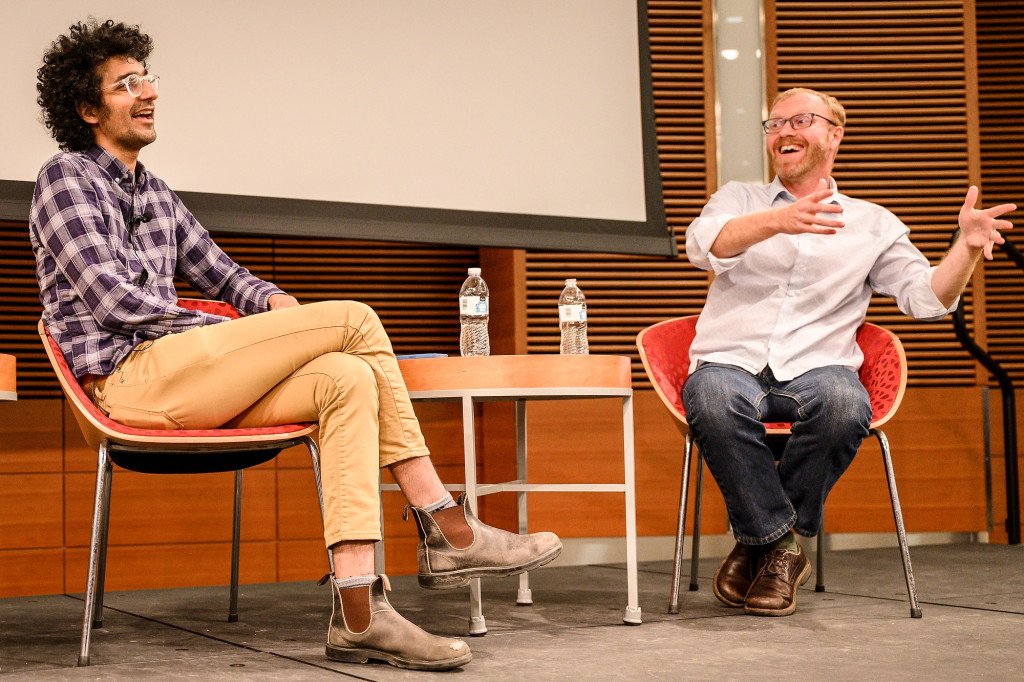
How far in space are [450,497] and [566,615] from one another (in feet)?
2.31

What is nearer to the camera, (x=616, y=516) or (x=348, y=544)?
(x=348, y=544)

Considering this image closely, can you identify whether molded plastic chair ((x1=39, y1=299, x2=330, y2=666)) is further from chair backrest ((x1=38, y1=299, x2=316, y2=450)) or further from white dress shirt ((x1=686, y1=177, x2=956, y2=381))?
white dress shirt ((x1=686, y1=177, x2=956, y2=381))

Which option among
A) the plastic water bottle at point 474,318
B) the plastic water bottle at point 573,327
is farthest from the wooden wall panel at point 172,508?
the plastic water bottle at point 573,327

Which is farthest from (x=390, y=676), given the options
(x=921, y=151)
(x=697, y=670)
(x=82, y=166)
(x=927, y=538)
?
(x=921, y=151)

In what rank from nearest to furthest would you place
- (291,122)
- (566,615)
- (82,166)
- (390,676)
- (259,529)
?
1. (390,676)
2. (82,166)
3. (566,615)
4. (291,122)
5. (259,529)

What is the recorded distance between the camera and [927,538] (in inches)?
177

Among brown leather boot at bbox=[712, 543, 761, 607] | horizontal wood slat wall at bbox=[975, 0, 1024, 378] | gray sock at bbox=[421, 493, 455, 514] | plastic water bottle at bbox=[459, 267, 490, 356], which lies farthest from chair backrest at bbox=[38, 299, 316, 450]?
horizontal wood slat wall at bbox=[975, 0, 1024, 378]

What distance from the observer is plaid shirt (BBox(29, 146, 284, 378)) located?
2334mm

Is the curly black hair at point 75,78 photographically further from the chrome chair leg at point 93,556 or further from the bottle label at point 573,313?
the bottle label at point 573,313

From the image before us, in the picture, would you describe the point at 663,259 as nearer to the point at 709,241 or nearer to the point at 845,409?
the point at 709,241

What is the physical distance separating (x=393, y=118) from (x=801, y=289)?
4.72 ft

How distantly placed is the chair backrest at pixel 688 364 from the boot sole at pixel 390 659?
106 centimetres

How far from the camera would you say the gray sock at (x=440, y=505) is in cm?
225

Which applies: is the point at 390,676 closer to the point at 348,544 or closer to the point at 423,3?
the point at 348,544
